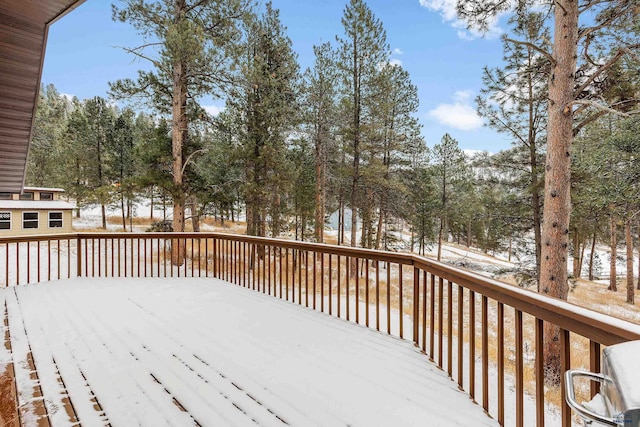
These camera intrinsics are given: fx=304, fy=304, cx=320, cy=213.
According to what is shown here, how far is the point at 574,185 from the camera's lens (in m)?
7.09

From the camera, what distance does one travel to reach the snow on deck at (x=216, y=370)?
1748 millimetres

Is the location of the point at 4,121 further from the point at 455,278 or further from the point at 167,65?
the point at 455,278

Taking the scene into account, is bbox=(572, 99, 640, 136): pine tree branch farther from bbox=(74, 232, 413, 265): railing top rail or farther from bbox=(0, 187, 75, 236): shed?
bbox=(0, 187, 75, 236): shed

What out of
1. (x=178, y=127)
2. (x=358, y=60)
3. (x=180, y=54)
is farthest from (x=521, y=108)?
(x=178, y=127)

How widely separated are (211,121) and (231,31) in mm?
2427

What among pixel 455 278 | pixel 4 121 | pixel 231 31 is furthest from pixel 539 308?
pixel 231 31

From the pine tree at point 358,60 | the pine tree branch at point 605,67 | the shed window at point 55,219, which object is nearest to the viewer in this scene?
the pine tree branch at point 605,67

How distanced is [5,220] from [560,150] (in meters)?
19.1

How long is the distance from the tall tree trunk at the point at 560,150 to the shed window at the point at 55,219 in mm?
19031

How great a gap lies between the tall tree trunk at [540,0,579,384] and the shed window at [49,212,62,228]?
19.0 metres

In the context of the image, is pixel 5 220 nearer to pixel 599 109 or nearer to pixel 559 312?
pixel 559 312

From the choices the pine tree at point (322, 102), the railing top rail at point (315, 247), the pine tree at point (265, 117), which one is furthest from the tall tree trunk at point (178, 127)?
the pine tree at point (322, 102)

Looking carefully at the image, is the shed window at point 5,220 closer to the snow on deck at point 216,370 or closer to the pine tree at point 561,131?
the snow on deck at point 216,370

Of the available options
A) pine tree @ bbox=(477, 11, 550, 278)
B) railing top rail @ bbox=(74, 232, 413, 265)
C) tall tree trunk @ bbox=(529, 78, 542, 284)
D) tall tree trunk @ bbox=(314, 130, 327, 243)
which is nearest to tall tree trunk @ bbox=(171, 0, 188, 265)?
railing top rail @ bbox=(74, 232, 413, 265)
